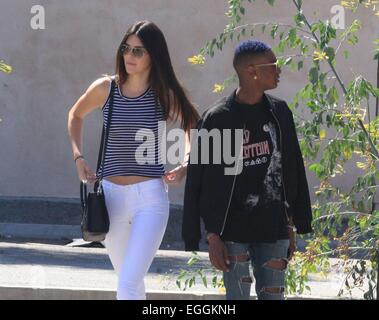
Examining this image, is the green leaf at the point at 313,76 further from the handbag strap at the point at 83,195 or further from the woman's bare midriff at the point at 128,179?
the handbag strap at the point at 83,195

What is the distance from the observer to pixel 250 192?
4.70m

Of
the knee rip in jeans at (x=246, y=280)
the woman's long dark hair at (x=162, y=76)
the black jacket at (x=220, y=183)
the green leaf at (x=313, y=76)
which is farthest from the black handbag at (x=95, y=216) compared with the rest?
the green leaf at (x=313, y=76)

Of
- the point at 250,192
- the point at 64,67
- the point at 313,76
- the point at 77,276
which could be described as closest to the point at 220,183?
the point at 250,192

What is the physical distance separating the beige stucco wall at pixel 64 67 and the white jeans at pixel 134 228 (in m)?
7.81

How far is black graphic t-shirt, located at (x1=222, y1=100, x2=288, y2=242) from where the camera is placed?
184 inches

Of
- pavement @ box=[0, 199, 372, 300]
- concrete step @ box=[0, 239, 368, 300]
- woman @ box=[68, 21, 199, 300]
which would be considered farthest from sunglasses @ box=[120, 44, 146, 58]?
concrete step @ box=[0, 239, 368, 300]

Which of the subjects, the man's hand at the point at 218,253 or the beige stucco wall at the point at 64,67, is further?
the beige stucco wall at the point at 64,67

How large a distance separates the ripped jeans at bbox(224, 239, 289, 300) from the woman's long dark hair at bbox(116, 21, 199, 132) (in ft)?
2.84

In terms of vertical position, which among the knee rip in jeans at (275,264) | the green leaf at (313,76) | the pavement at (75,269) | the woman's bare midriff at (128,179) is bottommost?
the pavement at (75,269)

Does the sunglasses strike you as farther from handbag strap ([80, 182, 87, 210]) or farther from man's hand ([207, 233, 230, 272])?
man's hand ([207, 233, 230, 272])

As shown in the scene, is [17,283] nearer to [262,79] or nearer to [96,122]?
[262,79]

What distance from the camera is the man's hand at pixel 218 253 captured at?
182 inches
